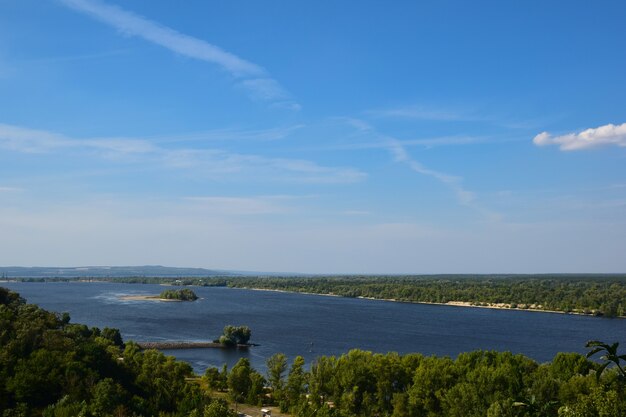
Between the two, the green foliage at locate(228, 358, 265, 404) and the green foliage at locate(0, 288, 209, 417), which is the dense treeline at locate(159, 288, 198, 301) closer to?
the green foliage at locate(0, 288, 209, 417)

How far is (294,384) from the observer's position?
40875mm

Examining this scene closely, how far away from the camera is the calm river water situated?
7362 centimetres

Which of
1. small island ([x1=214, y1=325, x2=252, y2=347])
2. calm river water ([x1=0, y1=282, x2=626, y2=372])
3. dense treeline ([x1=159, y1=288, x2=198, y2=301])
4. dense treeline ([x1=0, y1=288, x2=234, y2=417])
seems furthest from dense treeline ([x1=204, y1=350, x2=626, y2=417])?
dense treeline ([x1=159, y1=288, x2=198, y2=301])

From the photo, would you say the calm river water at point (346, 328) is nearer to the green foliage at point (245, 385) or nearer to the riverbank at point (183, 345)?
the riverbank at point (183, 345)

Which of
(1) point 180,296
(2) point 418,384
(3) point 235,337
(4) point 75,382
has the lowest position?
(1) point 180,296

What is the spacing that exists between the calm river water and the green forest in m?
21.4

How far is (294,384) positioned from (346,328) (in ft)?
178

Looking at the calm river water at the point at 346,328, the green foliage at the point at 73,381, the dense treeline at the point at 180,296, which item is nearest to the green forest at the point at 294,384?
the green foliage at the point at 73,381

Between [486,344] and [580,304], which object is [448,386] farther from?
[580,304]

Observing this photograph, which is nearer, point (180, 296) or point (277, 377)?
point (277, 377)

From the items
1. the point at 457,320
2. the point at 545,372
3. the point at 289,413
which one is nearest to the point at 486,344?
the point at 457,320

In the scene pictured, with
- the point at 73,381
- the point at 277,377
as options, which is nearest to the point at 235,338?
the point at 277,377

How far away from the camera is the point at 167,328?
94000 millimetres

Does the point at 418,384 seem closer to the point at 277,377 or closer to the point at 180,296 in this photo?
the point at 277,377
